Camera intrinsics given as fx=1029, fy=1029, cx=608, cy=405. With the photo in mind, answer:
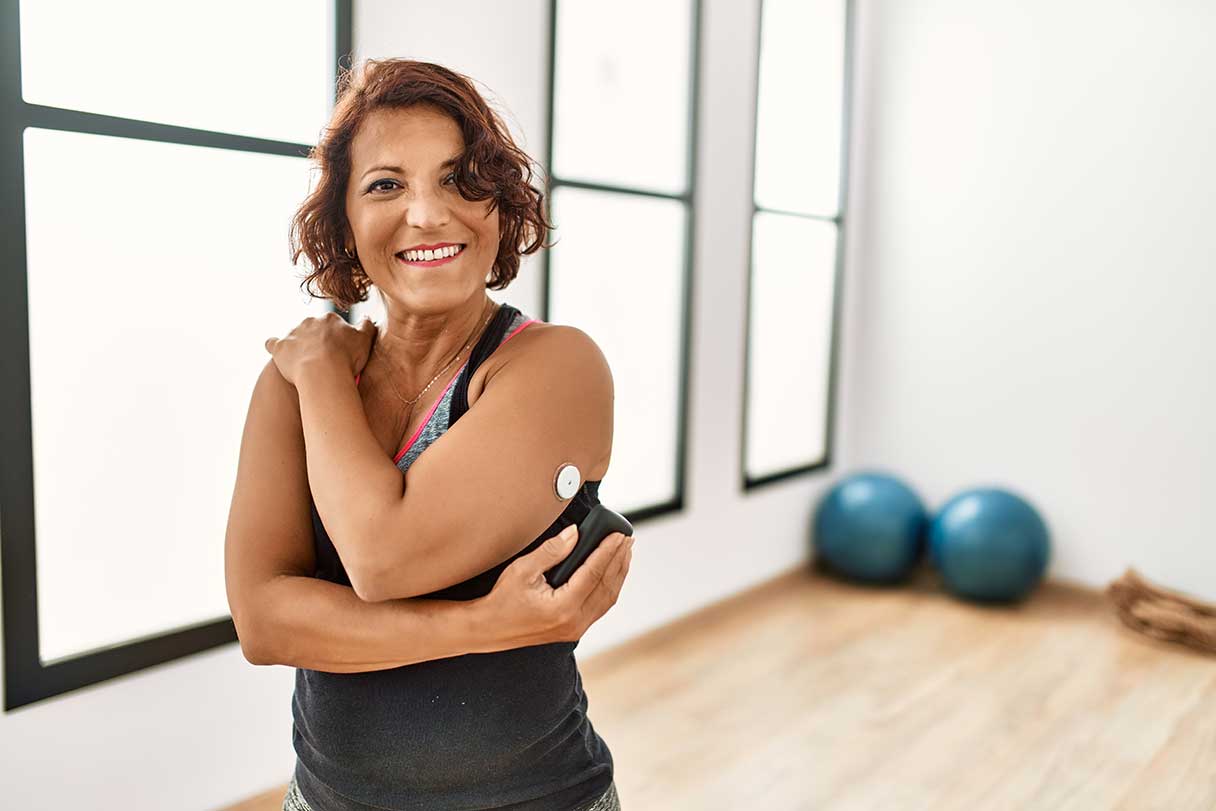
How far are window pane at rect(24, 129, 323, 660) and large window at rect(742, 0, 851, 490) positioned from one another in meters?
2.04

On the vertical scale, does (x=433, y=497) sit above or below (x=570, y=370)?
below

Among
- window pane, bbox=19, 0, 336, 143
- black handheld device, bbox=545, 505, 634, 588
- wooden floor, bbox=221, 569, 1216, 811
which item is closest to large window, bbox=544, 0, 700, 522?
wooden floor, bbox=221, 569, 1216, 811

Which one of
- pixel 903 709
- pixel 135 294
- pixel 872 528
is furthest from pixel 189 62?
pixel 872 528

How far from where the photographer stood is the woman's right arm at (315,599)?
985 mm

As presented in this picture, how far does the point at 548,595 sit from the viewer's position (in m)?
0.98

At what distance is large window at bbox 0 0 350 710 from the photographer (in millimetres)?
1867

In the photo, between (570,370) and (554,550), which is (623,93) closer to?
(570,370)

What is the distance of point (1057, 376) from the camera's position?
3951 mm

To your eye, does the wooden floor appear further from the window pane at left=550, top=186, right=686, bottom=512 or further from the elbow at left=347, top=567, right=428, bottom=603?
the elbow at left=347, top=567, right=428, bottom=603

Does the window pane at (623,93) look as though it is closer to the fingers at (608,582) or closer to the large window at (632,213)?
the large window at (632,213)

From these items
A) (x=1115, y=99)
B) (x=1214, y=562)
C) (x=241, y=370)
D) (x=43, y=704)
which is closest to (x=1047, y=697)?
(x=1214, y=562)

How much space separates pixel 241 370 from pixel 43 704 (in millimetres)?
752

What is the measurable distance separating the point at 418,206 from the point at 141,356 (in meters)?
1.25

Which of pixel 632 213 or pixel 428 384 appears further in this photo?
pixel 632 213
